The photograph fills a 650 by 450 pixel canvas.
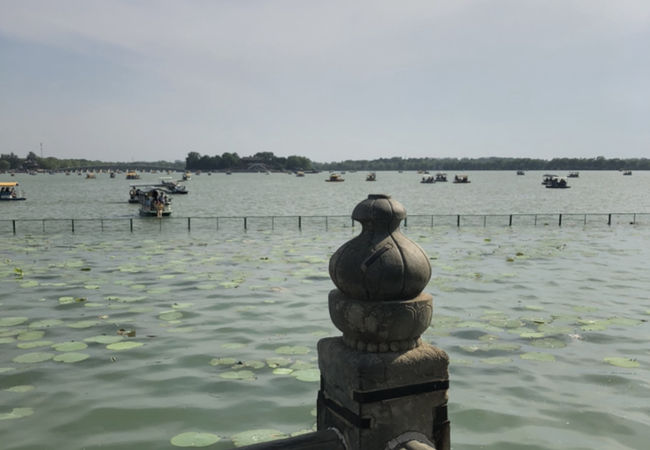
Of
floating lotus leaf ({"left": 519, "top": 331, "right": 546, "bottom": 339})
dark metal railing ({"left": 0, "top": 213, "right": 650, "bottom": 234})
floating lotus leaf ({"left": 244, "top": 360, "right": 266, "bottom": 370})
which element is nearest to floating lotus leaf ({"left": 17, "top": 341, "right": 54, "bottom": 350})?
floating lotus leaf ({"left": 244, "top": 360, "right": 266, "bottom": 370})

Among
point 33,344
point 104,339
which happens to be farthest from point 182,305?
point 33,344

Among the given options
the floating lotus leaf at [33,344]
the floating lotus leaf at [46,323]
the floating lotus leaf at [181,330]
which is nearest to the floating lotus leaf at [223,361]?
the floating lotus leaf at [181,330]

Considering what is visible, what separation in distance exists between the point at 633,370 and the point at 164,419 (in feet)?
30.6

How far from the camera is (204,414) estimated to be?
29.5 ft

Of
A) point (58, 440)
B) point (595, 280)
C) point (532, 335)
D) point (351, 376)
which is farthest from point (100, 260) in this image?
point (351, 376)

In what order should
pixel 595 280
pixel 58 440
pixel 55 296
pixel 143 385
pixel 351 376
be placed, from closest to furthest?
pixel 351 376 < pixel 58 440 < pixel 143 385 < pixel 55 296 < pixel 595 280

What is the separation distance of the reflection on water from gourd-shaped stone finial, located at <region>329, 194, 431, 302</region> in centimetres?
561

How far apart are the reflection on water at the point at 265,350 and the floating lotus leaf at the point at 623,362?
0.13 feet

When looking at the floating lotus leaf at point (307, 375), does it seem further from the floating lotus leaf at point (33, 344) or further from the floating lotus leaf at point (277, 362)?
the floating lotus leaf at point (33, 344)

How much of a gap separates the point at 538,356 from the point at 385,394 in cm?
919

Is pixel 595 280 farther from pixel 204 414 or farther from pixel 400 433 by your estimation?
pixel 400 433

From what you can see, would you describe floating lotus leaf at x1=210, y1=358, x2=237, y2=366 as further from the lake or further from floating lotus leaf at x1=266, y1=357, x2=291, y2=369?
floating lotus leaf at x1=266, y1=357, x2=291, y2=369

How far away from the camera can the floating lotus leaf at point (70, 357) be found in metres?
11.3

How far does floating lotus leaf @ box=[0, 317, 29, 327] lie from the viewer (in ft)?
45.3
